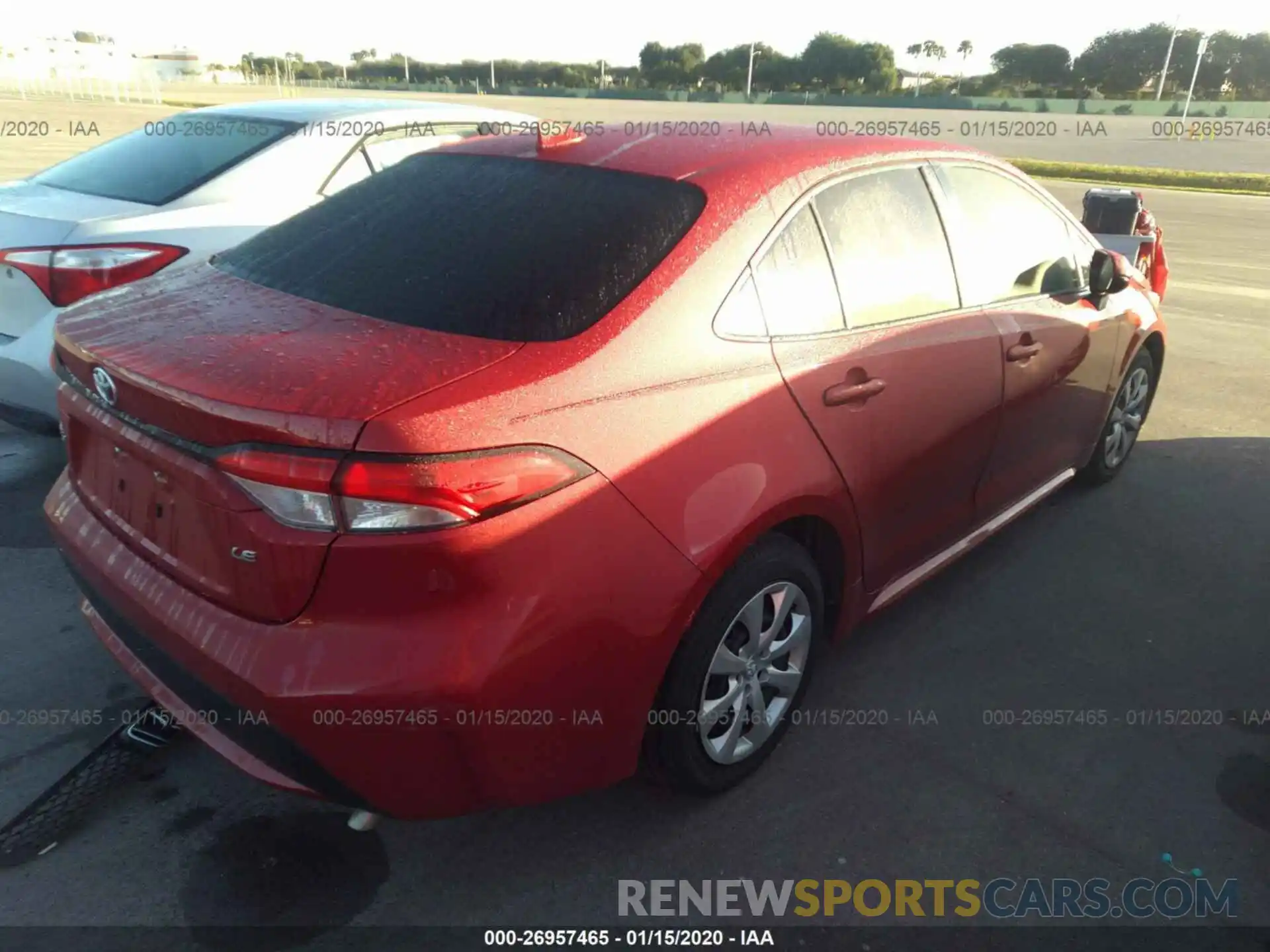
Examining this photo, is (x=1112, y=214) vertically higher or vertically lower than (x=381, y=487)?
lower

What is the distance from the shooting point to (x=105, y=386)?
217cm

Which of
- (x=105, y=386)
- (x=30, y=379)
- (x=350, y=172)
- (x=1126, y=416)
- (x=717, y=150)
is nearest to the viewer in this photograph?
(x=105, y=386)

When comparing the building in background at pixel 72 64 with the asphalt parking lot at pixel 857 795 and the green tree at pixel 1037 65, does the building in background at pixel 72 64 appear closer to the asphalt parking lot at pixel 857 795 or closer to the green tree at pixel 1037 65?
the asphalt parking lot at pixel 857 795

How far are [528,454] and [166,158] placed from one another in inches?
152

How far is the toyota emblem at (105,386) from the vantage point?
7.05ft

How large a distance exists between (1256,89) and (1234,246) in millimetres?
88616

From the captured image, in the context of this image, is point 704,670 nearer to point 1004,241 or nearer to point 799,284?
point 799,284

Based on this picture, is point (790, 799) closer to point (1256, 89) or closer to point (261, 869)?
point (261, 869)

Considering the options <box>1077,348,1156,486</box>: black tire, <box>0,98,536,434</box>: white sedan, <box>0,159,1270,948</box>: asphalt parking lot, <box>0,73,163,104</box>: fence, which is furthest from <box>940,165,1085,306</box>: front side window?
<box>0,73,163,104</box>: fence

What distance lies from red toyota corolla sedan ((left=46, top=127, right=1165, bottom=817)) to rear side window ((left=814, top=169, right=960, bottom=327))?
0.01 metres

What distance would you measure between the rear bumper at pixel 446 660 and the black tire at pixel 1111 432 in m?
3.22

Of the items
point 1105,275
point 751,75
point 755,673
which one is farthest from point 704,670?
point 751,75

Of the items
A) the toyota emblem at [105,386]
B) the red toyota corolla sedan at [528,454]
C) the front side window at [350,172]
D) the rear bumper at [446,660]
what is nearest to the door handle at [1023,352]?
the red toyota corolla sedan at [528,454]

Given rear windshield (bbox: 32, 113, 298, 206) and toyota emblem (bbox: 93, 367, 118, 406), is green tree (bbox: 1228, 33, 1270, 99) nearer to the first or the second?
rear windshield (bbox: 32, 113, 298, 206)
